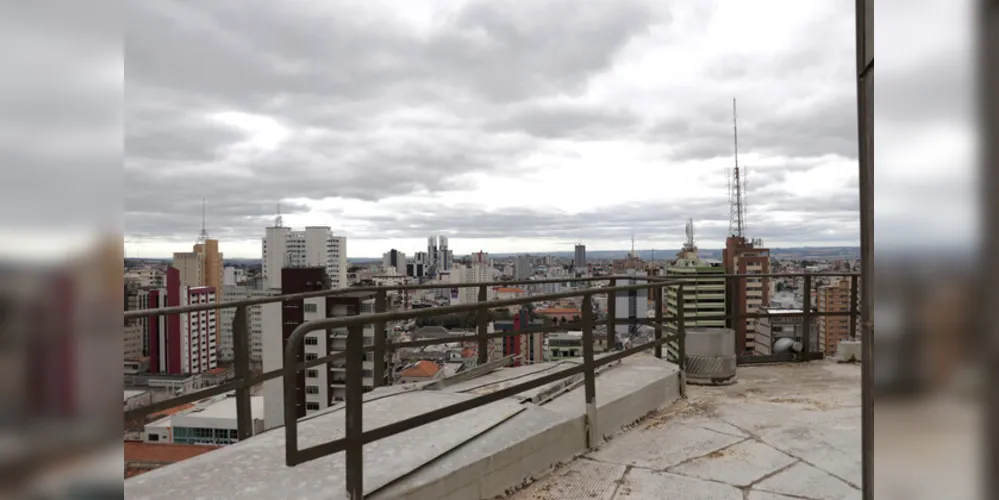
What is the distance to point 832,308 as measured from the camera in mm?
6645

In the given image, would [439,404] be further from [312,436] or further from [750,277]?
[750,277]

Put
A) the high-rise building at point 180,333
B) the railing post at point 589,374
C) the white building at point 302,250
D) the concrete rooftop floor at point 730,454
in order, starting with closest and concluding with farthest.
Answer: the high-rise building at point 180,333 → the concrete rooftop floor at point 730,454 → the railing post at point 589,374 → the white building at point 302,250

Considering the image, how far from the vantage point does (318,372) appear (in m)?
5.16

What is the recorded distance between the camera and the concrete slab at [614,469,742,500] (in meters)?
3.03

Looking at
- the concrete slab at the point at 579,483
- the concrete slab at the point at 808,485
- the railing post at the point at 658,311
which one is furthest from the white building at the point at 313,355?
the railing post at the point at 658,311

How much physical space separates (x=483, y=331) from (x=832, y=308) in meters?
4.50

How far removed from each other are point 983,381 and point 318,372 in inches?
201

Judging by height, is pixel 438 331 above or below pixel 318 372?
above

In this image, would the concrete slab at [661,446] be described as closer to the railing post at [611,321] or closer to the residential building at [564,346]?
the residential building at [564,346]

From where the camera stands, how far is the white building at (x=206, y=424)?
3.32 meters

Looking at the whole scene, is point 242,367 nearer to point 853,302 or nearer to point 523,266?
point 523,266

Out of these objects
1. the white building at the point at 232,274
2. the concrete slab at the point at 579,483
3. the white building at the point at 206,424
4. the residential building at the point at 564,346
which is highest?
the white building at the point at 232,274

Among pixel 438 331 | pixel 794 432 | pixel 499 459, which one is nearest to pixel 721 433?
pixel 794 432

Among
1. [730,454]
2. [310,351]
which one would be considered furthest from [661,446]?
[310,351]
